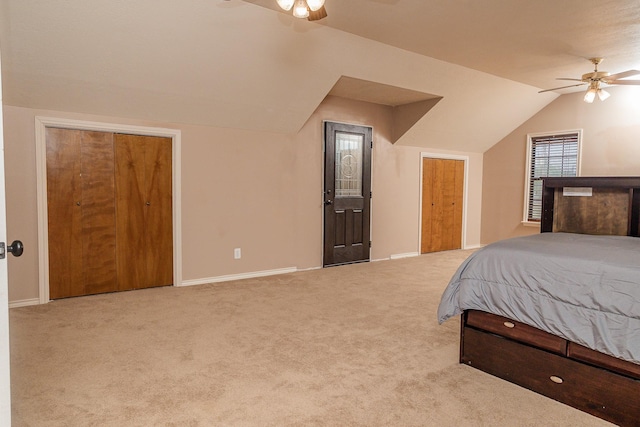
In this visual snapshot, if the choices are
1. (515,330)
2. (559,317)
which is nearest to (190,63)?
(515,330)

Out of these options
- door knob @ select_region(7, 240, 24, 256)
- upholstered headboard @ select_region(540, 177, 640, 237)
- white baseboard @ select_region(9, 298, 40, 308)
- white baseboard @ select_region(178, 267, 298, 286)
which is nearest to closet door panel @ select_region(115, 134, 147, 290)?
white baseboard @ select_region(178, 267, 298, 286)

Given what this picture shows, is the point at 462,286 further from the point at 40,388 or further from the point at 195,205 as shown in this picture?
the point at 195,205

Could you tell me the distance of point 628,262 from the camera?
6.57 feet

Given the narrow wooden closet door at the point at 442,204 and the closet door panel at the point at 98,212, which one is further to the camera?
the narrow wooden closet door at the point at 442,204

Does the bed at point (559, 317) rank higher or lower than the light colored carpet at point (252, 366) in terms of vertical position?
higher

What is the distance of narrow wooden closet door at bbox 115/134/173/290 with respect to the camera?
4258 millimetres

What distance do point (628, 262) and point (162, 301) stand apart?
3727 mm

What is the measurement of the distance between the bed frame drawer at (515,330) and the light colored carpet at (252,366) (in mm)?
286

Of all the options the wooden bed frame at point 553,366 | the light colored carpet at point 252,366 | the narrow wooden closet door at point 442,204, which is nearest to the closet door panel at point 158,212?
the light colored carpet at point 252,366

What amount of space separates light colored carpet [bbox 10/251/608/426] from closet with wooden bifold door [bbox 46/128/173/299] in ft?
0.86

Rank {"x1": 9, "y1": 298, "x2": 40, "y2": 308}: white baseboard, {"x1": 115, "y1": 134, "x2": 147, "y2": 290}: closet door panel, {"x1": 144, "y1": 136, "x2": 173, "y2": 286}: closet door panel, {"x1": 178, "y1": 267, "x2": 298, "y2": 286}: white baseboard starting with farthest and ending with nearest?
{"x1": 178, "y1": 267, "x2": 298, "y2": 286}: white baseboard
{"x1": 144, "y1": 136, "x2": 173, "y2": 286}: closet door panel
{"x1": 115, "y1": 134, "x2": 147, "y2": 290}: closet door panel
{"x1": 9, "y1": 298, "x2": 40, "y2": 308}: white baseboard

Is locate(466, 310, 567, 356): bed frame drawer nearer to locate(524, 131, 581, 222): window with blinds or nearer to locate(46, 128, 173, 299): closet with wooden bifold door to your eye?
locate(46, 128, 173, 299): closet with wooden bifold door

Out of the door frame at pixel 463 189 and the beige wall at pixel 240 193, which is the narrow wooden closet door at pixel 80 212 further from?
the door frame at pixel 463 189

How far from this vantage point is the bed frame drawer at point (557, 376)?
191 centimetres
